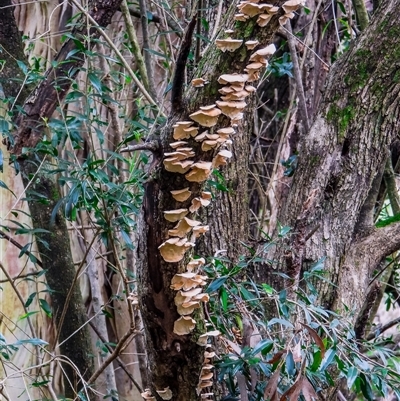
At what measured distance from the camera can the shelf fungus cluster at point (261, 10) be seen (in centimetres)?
72

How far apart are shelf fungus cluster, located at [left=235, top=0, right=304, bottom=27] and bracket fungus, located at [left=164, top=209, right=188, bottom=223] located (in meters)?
0.28

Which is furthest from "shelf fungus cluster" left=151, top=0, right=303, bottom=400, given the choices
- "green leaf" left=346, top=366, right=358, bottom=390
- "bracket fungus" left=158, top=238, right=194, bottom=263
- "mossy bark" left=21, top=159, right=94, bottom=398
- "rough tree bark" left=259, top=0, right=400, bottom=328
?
"mossy bark" left=21, top=159, right=94, bottom=398

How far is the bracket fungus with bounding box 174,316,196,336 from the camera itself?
89 cm

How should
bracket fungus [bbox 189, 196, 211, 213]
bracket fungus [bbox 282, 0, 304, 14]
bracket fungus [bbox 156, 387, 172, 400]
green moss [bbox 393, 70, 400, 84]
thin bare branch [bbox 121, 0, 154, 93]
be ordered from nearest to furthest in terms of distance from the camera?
bracket fungus [bbox 282, 0, 304, 14], bracket fungus [bbox 189, 196, 211, 213], bracket fungus [bbox 156, 387, 172, 400], green moss [bbox 393, 70, 400, 84], thin bare branch [bbox 121, 0, 154, 93]

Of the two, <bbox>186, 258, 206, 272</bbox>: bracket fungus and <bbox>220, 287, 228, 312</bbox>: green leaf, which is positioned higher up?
<bbox>186, 258, 206, 272</bbox>: bracket fungus

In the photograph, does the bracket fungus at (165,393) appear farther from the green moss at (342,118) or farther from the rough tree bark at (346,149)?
the green moss at (342,118)

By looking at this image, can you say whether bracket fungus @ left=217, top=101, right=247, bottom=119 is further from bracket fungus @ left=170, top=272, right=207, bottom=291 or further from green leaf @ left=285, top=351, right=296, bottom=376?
green leaf @ left=285, top=351, right=296, bottom=376

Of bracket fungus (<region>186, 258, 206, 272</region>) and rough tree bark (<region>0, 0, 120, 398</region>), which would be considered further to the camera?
rough tree bark (<region>0, 0, 120, 398</region>)

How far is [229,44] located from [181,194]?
0.71 feet

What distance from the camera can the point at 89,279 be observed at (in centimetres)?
212

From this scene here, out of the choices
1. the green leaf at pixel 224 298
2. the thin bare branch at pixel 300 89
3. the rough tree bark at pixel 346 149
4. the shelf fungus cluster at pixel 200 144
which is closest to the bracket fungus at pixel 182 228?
the shelf fungus cluster at pixel 200 144

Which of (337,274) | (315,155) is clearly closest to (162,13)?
(315,155)

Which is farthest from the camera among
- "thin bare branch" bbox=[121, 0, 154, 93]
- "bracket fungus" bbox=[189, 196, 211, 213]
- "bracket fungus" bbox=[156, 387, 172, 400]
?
"thin bare branch" bbox=[121, 0, 154, 93]

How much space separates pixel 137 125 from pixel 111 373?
98 cm
